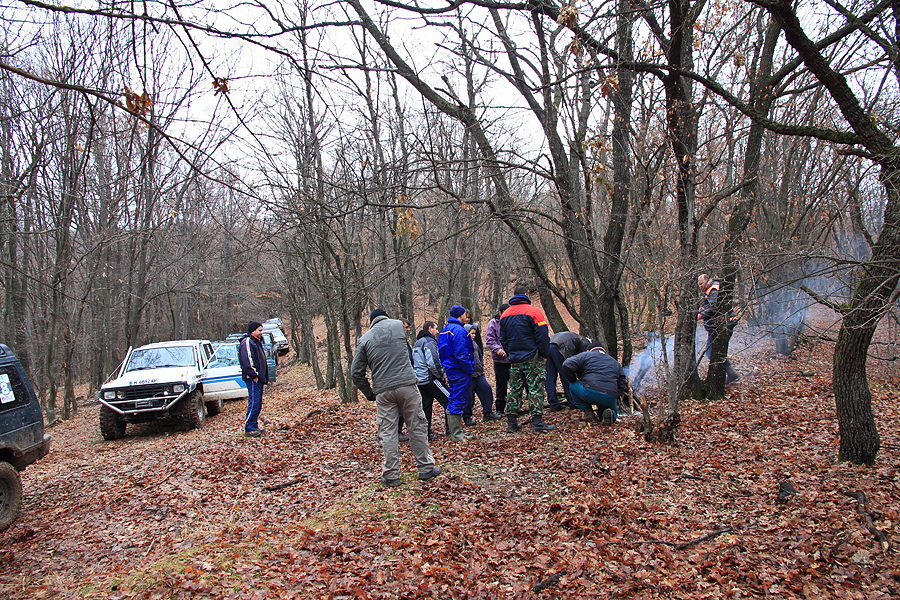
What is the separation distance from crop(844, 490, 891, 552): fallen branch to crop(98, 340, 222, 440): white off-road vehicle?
1097 centimetres

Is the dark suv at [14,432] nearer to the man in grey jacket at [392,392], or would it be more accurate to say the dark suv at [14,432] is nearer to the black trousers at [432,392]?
the man in grey jacket at [392,392]

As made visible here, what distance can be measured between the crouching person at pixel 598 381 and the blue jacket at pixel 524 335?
558mm

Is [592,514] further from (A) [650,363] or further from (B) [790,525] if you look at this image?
(A) [650,363]

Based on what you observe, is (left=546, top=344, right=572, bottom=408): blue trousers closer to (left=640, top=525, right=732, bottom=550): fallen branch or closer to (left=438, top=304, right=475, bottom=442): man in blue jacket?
(left=438, top=304, right=475, bottom=442): man in blue jacket

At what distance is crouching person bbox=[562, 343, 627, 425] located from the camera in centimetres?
765

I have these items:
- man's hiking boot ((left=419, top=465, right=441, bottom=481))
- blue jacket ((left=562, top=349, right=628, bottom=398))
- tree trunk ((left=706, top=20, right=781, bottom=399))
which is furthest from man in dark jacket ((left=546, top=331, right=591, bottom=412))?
man's hiking boot ((left=419, top=465, right=441, bottom=481))

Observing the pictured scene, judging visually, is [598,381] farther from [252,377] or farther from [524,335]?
[252,377]

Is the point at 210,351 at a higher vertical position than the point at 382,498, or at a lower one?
higher

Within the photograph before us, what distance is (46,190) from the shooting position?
13172 millimetres

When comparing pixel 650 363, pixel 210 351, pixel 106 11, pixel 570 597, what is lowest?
pixel 570 597

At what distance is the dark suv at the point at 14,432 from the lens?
5.94 metres

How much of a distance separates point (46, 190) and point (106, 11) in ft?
41.6

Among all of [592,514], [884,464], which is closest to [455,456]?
[592,514]

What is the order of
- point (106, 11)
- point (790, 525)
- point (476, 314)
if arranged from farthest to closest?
point (476, 314), point (790, 525), point (106, 11)
